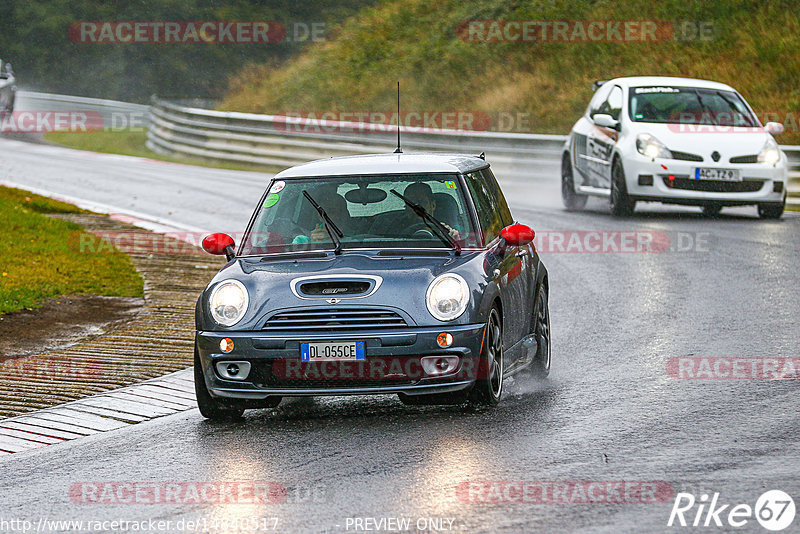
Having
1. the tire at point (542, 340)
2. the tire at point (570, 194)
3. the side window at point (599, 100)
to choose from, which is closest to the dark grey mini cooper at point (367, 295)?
the tire at point (542, 340)

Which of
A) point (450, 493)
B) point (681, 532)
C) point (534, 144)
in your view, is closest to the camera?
point (681, 532)

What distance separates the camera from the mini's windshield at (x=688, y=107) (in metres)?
18.1

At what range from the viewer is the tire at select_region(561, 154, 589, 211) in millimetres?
19422

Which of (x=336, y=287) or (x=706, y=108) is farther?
(x=706, y=108)

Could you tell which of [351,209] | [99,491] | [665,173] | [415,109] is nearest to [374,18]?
[415,109]

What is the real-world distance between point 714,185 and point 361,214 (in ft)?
31.3

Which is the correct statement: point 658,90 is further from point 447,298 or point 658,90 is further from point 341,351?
point 341,351

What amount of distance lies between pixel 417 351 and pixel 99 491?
6.36ft

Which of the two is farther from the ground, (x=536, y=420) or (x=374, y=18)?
(x=374, y=18)

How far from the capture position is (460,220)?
845cm

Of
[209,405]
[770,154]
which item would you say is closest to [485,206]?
[209,405]

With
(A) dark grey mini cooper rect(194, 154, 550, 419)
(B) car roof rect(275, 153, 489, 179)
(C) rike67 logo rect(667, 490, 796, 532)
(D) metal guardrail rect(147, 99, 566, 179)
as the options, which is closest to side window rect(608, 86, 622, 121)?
(D) metal guardrail rect(147, 99, 566, 179)

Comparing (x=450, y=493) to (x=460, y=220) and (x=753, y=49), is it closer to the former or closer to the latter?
(x=460, y=220)

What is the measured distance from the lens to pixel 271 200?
8727 millimetres
